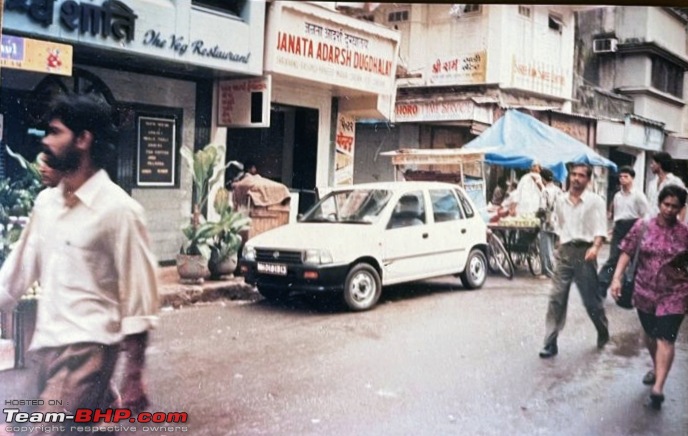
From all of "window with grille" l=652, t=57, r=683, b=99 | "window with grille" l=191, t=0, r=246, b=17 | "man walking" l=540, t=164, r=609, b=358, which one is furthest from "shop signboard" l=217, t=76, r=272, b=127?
"window with grille" l=652, t=57, r=683, b=99

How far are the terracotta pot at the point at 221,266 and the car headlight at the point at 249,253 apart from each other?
0.10ft

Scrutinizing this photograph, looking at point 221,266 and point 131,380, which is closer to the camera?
point 131,380

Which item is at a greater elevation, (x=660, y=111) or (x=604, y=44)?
(x=604, y=44)

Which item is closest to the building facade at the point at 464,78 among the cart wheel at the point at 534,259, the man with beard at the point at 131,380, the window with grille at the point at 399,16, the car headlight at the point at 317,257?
the window with grille at the point at 399,16

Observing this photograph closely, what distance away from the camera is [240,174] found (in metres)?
2.58

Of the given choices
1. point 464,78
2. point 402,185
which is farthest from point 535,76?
point 402,185

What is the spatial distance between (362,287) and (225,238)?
0.56m

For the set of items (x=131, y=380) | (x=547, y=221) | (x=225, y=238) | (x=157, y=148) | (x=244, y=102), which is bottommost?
(x=131, y=380)

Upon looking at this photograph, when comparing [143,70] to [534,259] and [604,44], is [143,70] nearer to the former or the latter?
[534,259]

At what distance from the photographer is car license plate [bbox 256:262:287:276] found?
254cm

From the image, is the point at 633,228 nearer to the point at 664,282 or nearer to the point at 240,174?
the point at 664,282

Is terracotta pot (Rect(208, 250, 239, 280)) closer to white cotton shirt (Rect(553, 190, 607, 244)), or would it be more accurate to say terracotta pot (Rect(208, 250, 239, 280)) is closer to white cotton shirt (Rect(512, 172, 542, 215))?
white cotton shirt (Rect(512, 172, 542, 215))

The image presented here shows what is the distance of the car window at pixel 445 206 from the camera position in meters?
2.60

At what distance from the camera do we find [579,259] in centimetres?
250
